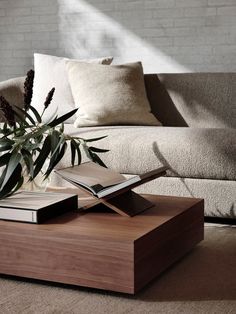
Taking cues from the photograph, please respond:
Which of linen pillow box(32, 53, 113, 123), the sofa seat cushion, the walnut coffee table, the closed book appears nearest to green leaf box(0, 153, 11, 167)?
the closed book

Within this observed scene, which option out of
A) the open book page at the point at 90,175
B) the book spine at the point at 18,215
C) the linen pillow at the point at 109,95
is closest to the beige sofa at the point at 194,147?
the linen pillow at the point at 109,95

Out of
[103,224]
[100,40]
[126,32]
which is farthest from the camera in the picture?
[100,40]

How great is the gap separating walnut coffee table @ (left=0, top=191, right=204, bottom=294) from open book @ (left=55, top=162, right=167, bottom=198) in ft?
0.33

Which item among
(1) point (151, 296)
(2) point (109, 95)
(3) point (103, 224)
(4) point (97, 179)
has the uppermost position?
(2) point (109, 95)

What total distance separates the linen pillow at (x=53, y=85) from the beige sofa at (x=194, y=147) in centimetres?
23

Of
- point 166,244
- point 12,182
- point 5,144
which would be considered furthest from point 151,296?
point 5,144

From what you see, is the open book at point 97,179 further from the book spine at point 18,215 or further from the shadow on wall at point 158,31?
the shadow on wall at point 158,31

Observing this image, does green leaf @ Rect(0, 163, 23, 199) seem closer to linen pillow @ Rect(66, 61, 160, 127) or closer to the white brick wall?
linen pillow @ Rect(66, 61, 160, 127)

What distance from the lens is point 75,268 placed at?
2162mm

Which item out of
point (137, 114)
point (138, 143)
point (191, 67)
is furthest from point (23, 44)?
point (138, 143)

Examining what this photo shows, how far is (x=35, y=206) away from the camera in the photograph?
7.48 ft

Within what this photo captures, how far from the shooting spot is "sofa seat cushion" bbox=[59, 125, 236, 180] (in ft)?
10.3

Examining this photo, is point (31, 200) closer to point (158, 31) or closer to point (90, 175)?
point (90, 175)

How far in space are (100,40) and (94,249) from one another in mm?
3339
